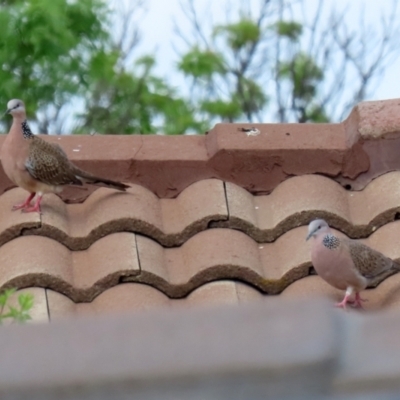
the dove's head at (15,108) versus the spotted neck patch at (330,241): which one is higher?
the dove's head at (15,108)

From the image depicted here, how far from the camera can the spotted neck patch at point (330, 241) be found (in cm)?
277

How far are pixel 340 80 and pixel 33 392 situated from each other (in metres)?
13.9

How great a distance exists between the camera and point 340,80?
1441 cm

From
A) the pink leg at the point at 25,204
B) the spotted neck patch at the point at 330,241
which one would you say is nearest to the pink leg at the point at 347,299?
the spotted neck patch at the point at 330,241

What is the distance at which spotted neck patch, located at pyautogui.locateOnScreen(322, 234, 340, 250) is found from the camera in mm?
2765

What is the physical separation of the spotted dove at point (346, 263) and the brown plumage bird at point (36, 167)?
2.04 feet

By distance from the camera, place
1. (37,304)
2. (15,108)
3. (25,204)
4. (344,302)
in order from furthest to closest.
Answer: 1. (15,108)
2. (25,204)
3. (344,302)
4. (37,304)

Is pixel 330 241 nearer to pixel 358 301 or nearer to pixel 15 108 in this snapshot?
pixel 358 301

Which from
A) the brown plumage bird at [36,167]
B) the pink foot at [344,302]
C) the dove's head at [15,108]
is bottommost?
the pink foot at [344,302]

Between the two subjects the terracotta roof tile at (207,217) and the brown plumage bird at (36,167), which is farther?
the brown plumage bird at (36,167)

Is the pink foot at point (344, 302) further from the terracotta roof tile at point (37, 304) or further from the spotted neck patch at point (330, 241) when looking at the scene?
the terracotta roof tile at point (37, 304)

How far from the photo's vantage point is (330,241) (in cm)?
286

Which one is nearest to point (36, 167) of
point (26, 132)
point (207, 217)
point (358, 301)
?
point (26, 132)

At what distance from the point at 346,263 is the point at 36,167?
3.94ft
